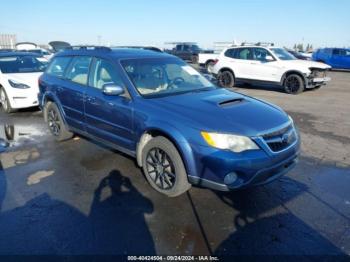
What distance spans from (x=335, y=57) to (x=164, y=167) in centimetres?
2405

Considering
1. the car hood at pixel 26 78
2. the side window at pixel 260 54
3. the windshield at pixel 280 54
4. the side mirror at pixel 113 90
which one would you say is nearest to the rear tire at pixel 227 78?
the side window at pixel 260 54

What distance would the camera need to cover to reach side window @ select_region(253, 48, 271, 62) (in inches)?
493

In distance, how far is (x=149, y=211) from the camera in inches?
142

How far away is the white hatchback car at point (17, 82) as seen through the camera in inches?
322

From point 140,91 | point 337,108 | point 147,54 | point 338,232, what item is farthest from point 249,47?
point 338,232

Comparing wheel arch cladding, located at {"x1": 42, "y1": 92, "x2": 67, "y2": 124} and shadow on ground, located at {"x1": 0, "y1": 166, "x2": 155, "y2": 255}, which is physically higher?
wheel arch cladding, located at {"x1": 42, "y1": 92, "x2": 67, "y2": 124}

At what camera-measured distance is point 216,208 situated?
12.1 feet

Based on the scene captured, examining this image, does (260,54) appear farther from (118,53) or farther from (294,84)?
(118,53)

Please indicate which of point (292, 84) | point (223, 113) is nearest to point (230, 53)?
point (292, 84)

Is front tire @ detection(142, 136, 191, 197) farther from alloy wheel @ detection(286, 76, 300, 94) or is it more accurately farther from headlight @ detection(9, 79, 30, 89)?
alloy wheel @ detection(286, 76, 300, 94)

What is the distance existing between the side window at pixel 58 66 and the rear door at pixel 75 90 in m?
0.22

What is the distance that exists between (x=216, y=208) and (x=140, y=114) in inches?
58.2

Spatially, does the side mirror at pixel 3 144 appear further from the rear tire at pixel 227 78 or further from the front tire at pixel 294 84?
the front tire at pixel 294 84

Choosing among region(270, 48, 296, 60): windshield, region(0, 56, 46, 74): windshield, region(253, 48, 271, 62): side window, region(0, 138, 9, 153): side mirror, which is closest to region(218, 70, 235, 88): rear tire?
region(253, 48, 271, 62): side window
